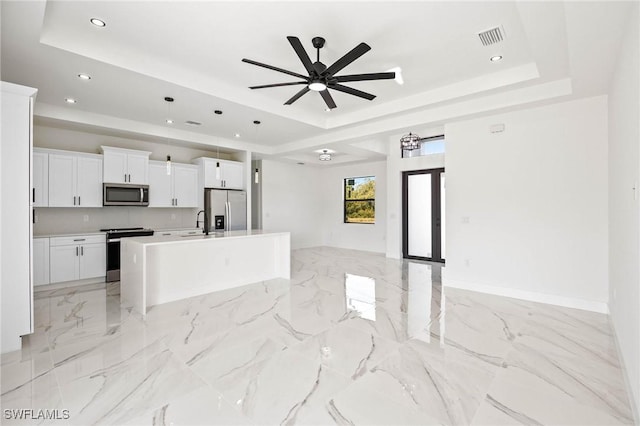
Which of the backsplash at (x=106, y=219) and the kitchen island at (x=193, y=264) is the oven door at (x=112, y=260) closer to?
the backsplash at (x=106, y=219)

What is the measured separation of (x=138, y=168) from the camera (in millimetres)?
5742

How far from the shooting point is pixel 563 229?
13.4 ft

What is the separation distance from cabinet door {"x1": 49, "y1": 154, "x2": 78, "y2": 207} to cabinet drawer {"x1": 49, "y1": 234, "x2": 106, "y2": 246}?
56cm

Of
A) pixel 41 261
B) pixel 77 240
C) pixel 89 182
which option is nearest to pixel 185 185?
pixel 89 182

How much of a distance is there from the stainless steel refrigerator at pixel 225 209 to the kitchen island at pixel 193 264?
186 centimetres

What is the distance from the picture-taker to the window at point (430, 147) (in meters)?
6.97

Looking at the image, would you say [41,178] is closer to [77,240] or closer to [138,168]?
[77,240]

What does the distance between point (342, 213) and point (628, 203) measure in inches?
292

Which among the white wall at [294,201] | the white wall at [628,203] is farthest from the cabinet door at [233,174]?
the white wall at [628,203]

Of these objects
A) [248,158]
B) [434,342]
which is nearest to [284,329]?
[434,342]

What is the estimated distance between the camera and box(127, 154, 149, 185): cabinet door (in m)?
5.65

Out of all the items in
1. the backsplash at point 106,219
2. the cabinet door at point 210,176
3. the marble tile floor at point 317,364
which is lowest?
the marble tile floor at point 317,364

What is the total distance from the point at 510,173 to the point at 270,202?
5.93 m

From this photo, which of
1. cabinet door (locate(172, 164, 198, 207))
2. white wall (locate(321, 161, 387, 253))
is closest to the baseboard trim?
white wall (locate(321, 161, 387, 253))
